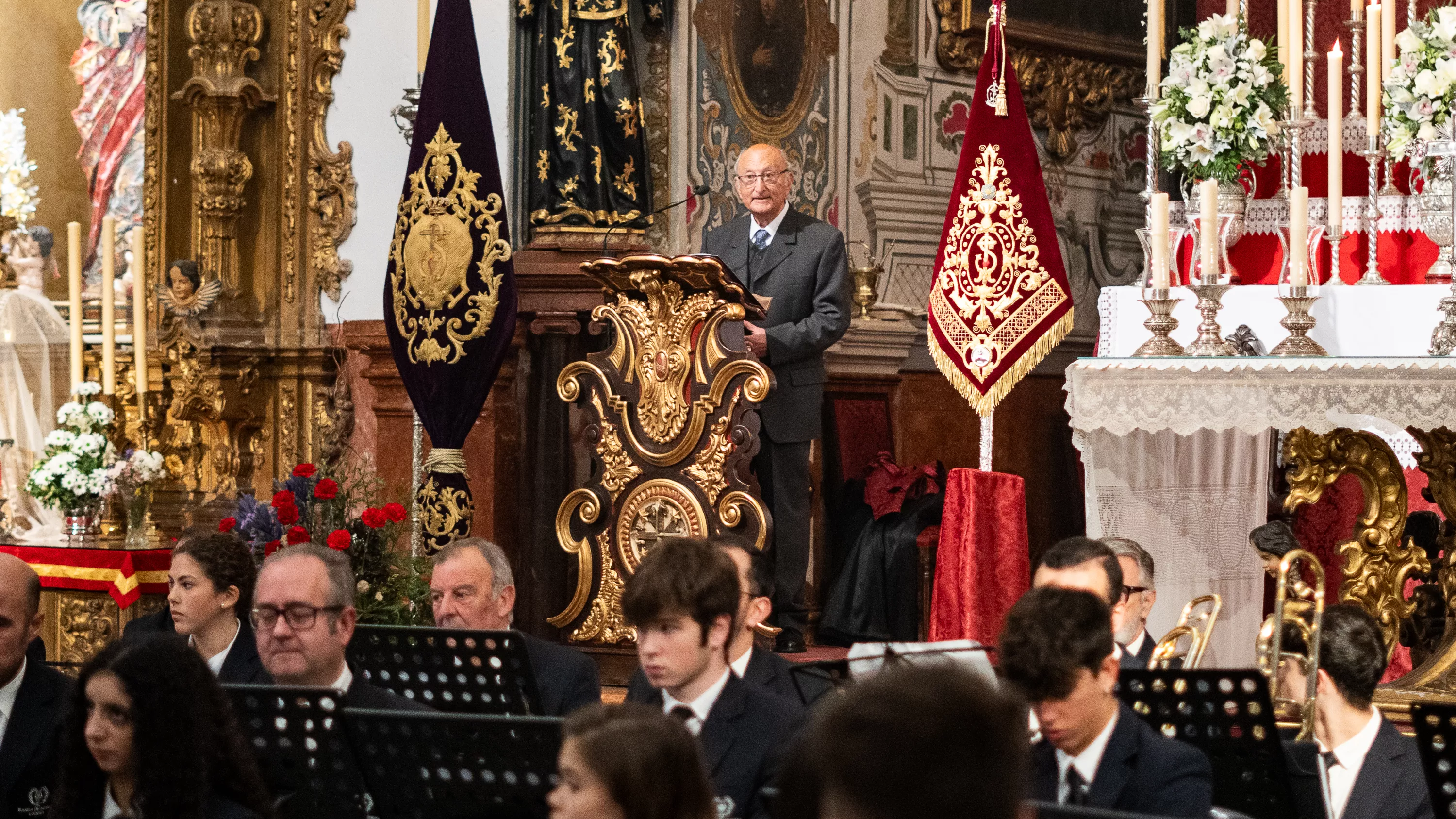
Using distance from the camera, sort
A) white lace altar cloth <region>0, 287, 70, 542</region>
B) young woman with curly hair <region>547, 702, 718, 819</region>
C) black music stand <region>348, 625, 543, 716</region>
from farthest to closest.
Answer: white lace altar cloth <region>0, 287, 70, 542</region>, black music stand <region>348, 625, 543, 716</region>, young woman with curly hair <region>547, 702, 718, 819</region>

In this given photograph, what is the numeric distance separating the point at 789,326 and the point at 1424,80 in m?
2.23

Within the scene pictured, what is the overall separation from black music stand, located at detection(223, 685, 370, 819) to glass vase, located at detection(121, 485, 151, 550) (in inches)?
134

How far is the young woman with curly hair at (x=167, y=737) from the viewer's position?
294 cm

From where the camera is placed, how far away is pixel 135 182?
832 cm

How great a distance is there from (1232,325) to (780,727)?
12.3 feet

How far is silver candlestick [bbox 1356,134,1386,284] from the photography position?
658 centimetres

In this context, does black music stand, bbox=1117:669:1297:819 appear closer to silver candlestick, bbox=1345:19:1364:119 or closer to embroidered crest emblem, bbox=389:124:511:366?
embroidered crest emblem, bbox=389:124:511:366

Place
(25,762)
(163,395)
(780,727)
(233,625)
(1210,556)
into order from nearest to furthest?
(780,727) < (25,762) < (233,625) < (1210,556) < (163,395)

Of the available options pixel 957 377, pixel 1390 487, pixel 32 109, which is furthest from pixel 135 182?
pixel 1390 487

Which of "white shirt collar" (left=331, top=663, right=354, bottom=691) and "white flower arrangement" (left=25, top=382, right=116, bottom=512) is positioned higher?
"white flower arrangement" (left=25, top=382, right=116, bottom=512)

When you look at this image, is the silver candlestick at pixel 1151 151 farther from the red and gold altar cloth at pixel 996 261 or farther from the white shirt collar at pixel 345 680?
the white shirt collar at pixel 345 680

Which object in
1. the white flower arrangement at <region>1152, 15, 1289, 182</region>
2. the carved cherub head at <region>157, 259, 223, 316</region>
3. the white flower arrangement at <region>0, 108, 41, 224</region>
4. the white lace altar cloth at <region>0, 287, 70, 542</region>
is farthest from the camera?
the white flower arrangement at <region>0, 108, 41, 224</region>

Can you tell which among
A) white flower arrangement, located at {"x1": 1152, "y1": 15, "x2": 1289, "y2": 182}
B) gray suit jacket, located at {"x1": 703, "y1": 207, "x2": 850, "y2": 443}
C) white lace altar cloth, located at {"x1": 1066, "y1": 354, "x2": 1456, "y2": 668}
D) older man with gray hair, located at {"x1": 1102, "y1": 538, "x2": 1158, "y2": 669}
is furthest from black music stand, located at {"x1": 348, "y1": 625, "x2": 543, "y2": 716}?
white flower arrangement, located at {"x1": 1152, "y1": 15, "x2": 1289, "y2": 182}

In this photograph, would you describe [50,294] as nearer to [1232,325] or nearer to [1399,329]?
[1232,325]
